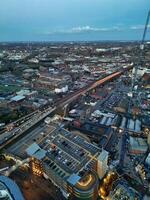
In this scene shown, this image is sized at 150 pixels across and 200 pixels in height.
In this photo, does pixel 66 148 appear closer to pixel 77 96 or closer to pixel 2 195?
pixel 2 195

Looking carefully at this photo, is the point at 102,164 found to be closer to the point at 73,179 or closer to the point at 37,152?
the point at 73,179

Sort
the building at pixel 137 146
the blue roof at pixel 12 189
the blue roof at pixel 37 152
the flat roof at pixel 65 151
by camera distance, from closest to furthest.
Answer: the blue roof at pixel 12 189
the flat roof at pixel 65 151
the blue roof at pixel 37 152
the building at pixel 137 146

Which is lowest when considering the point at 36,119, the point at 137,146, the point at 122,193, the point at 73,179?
the point at 122,193

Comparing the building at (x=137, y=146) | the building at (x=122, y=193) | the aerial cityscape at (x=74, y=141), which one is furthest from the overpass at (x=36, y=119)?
the building at (x=122, y=193)

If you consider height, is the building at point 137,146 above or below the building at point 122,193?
above

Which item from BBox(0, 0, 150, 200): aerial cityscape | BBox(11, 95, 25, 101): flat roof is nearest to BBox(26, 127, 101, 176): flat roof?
BBox(0, 0, 150, 200): aerial cityscape

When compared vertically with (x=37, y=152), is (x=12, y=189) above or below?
below

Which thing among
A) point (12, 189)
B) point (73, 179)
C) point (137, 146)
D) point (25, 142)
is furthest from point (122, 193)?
point (25, 142)

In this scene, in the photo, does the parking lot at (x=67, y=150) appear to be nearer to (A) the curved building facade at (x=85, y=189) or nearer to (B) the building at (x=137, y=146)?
(A) the curved building facade at (x=85, y=189)
